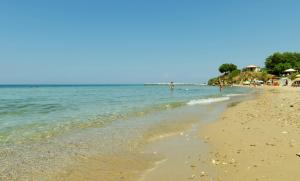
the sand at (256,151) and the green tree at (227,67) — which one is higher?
the green tree at (227,67)

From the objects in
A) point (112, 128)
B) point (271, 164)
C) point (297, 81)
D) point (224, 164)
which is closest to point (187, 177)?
point (224, 164)

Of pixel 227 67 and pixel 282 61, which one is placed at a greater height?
pixel 282 61

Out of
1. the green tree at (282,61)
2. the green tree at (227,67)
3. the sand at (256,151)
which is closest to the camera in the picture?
the sand at (256,151)

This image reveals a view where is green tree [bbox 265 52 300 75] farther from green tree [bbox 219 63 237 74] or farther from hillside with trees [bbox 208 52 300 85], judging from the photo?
green tree [bbox 219 63 237 74]

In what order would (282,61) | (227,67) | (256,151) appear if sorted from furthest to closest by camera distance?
(227,67) → (282,61) → (256,151)

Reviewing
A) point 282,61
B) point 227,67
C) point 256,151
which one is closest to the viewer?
point 256,151

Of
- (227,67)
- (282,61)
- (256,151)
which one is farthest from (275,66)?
(256,151)

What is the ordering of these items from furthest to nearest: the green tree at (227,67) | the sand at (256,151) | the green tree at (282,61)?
the green tree at (227,67), the green tree at (282,61), the sand at (256,151)

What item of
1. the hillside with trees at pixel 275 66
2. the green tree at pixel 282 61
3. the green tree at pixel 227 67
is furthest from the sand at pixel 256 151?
the green tree at pixel 227 67

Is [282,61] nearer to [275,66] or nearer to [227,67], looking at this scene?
[275,66]

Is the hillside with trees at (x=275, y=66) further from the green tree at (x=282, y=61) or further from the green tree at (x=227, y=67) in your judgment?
the green tree at (x=227, y=67)

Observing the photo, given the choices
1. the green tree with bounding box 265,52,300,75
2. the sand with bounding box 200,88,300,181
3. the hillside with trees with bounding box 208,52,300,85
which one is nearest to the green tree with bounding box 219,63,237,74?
the hillside with trees with bounding box 208,52,300,85

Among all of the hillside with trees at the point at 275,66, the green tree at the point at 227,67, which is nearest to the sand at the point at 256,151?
the hillside with trees at the point at 275,66

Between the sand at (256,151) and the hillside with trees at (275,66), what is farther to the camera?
the hillside with trees at (275,66)
